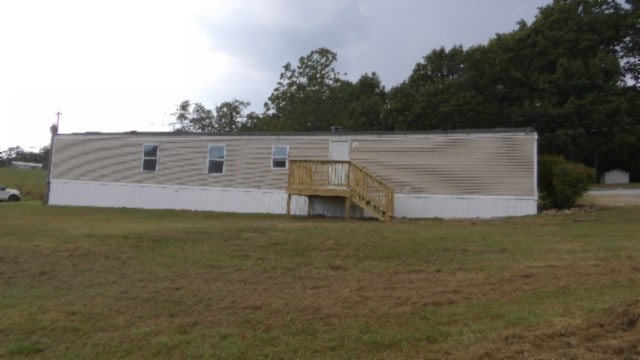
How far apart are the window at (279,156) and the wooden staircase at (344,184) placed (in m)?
2.34

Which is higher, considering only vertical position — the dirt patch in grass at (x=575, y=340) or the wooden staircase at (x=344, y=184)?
the wooden staircase at (x=344, y=184)

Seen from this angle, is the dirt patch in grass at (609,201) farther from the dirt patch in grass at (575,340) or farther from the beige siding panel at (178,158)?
the dirt patch in grass at (575,340)

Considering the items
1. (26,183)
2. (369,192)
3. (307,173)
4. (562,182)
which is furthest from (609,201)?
(26,183)

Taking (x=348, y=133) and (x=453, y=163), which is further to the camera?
(x=348, y=133)

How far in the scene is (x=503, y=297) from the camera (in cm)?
666

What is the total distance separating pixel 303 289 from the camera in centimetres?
766

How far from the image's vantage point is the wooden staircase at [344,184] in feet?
54.5

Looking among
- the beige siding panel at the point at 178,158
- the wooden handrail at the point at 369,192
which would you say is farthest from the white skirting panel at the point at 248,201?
the wooden handrail at the point at 369,192

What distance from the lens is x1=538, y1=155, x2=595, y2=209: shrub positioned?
1664cm

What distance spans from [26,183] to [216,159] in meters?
33.3

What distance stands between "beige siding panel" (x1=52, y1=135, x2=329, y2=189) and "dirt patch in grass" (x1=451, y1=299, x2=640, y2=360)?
14.3 metres

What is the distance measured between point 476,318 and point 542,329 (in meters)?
0.82

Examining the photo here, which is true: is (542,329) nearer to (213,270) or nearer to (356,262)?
(356,262)

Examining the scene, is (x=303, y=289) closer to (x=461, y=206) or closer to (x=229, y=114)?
(x=461, y=206)
